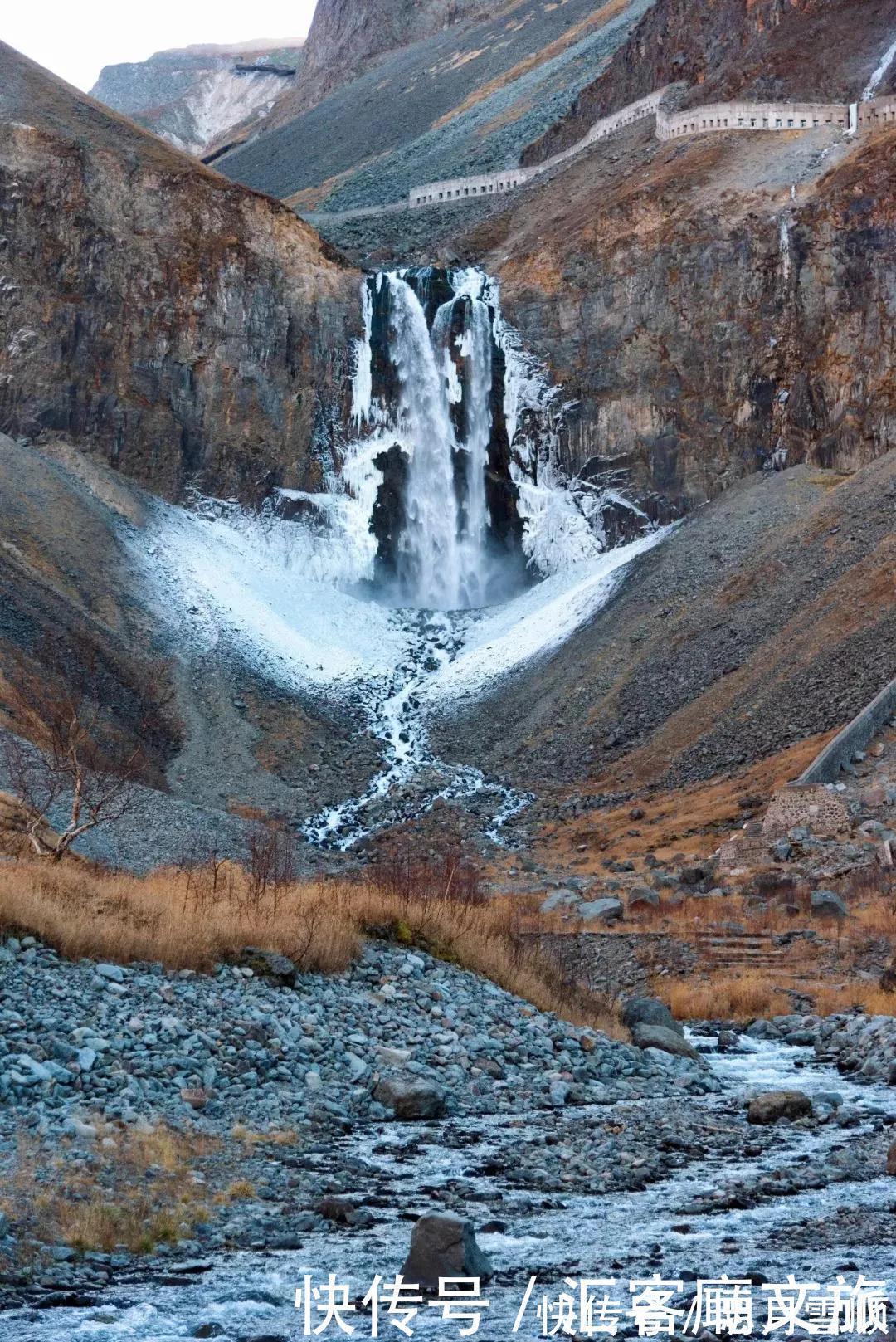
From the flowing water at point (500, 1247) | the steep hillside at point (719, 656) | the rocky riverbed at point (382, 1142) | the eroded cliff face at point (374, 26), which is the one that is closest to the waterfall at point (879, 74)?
the steep hillside at point (719, 656)

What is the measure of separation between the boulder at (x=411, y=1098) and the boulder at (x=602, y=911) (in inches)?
563

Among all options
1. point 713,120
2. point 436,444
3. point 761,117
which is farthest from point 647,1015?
point 713,120

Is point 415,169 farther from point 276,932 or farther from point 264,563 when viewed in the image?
point 276,932

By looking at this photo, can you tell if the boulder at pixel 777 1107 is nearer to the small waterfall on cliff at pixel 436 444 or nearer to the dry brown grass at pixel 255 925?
the dry brown grass at pixel 255 925

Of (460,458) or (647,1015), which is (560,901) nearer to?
(647,1015)

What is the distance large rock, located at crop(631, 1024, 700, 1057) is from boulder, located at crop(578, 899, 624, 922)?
1029 centimetres

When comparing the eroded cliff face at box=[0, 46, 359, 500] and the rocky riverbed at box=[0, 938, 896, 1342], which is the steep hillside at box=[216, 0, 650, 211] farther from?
the rocky riverbed at box=[0, 938, 896, 1342]

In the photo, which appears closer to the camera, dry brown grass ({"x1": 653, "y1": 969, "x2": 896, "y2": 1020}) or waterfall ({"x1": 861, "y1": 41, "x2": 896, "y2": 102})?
dry brown grass ({"x1": 653, "y1": 969, "x2": 896, "y2": 1020})

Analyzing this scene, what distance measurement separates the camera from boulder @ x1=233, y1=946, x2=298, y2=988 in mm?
12023

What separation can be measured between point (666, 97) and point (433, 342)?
20339mm

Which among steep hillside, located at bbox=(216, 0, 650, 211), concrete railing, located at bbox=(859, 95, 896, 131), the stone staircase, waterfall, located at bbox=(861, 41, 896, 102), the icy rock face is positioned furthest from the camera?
steep hillside, located at bbox=(216, 0, 650, 211)

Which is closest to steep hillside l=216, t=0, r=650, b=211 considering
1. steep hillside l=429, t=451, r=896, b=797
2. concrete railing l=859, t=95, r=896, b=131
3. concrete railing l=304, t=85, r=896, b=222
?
concrete railing l=304, t=85, r=896, b=222

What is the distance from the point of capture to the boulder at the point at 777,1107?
11.1 m

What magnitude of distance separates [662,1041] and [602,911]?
11.0 meters
